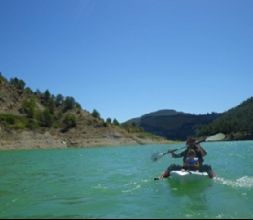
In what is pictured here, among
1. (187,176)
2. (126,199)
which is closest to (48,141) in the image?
(187,176)

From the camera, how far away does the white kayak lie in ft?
110

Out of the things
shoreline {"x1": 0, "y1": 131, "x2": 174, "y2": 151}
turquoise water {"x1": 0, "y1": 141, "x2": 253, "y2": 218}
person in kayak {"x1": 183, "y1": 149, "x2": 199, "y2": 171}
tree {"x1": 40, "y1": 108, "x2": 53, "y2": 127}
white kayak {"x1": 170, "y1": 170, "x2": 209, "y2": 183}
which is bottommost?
turquoise water {"x1": 0, "y1": 141, "x2": 253, "y2": 218}

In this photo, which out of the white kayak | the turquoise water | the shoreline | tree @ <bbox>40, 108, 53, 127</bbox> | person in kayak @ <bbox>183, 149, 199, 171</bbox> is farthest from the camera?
tree @ <bbox>40, 108, 53, 127</bbox>

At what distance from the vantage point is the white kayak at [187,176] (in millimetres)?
33594

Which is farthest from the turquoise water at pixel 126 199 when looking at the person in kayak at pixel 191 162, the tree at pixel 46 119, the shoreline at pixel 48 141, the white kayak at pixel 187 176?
the tree at pixel 46 119

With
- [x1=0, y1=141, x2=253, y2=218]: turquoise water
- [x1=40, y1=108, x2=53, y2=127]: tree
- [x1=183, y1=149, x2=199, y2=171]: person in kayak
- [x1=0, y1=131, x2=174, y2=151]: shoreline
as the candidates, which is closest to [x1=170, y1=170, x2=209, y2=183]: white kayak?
[x1=0, y1=141, x2=253, y2=218]: turquoise water

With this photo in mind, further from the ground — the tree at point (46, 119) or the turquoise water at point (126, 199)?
the tree at point (46, 119)

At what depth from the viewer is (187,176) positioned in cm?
3362

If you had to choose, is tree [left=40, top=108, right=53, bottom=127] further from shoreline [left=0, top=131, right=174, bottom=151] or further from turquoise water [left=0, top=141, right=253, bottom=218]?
turquoise water [left=0, top=141, right=253, bottom=218]

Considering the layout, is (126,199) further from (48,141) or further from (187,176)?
(48,141)

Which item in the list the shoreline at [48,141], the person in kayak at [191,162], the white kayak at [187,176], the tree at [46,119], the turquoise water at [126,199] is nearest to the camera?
the turquoise water at [126,199]

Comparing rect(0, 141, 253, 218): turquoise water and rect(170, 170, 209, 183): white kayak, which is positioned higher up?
rect(170, 170, 209, 183): white kayak

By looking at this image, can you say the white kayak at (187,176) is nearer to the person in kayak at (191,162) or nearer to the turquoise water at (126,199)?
the turquoise water at (126,199)

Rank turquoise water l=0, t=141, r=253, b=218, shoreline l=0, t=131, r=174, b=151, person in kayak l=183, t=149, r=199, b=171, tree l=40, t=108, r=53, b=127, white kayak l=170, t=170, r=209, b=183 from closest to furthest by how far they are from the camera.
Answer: turquoise water l=0, t=141, r=253, b=218 < white kayak l=170, t=170, r=209, b=183 < person in kayak l=183, t=149, r=199, b=171 < shoreline l=0, t=131, r=174, b=151 < tree l=40, t=108, r=53, b=127
